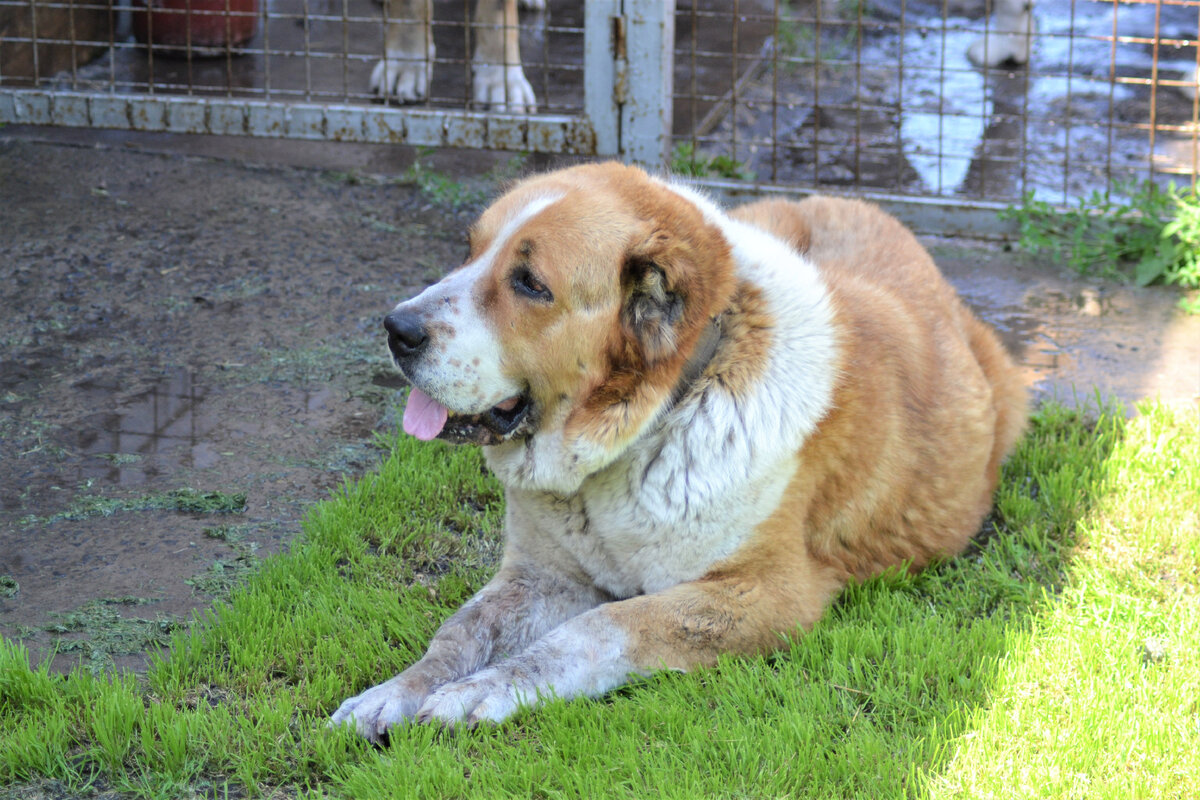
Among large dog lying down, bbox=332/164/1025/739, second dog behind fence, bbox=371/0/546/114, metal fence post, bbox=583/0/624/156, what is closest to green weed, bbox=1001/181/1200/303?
metal fence post, bbox=583/0/624/156

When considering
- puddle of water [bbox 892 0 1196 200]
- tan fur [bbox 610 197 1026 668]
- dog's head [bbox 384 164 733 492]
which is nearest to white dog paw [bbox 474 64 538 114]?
puddle of water [bbox 892 0 1196 200]

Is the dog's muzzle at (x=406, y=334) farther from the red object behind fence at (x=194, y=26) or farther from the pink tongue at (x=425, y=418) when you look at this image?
the red object behind fence at (x=194, y=26)

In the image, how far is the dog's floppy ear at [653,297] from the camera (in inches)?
109

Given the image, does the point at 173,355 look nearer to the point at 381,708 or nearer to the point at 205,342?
the point at 205,342

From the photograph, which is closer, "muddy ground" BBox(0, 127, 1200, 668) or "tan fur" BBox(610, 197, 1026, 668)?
"tan fur" BBox(610, 197, 1026, 668)

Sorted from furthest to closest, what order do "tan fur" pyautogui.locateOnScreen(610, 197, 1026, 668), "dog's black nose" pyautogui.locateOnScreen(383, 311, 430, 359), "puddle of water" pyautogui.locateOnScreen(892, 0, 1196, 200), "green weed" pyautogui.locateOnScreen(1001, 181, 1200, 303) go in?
"puddle of water" pyautogui.locateOnScreen(892, 0, 1196, 200) → "green weed" pyautogui.locateOnScreen(1001, 181, 1200, 303) → "tan fur" pyautogui.locateOnScreen(610, 197, 1026, 668) → "dog's black nose" pyautogui.locateOnScreen(383, 311, 430, 359)

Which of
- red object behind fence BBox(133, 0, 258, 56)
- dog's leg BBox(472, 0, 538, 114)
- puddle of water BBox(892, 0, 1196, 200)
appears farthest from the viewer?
red object behind fence BBox(133, 0, 258, 56)

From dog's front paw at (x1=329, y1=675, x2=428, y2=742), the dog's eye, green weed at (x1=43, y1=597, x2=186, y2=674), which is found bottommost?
dog's front paw at (x1=329, y1=675, x2=428, y2=742)

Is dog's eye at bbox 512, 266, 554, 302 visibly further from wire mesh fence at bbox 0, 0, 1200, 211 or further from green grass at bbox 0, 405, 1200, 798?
wire mesh fence at bbox 0, 0, 1200, 211

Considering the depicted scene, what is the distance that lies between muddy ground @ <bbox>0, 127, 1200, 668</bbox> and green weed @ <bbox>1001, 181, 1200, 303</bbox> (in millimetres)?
117

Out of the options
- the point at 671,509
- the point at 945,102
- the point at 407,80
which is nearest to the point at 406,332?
the point at 671,509

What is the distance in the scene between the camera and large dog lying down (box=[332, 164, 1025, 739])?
277cm

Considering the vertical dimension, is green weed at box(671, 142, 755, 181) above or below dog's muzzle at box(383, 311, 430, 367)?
above

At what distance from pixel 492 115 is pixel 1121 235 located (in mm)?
2867
